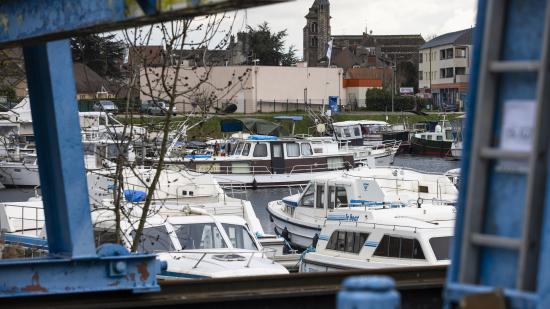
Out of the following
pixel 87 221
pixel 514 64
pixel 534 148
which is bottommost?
pixel 87 221

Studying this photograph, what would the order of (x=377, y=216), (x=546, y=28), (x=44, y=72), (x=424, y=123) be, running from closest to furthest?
(x=546, y=28) < (x=44, y=72) < (x=377, y=216) < (x=424, y=123)

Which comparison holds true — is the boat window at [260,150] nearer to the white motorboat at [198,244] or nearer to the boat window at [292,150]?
the boat window at [292,150]

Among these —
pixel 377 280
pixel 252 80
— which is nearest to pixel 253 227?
pixel 377 280

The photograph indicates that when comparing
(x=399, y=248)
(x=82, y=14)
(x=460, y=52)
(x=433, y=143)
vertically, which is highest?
(x=82, y=14)

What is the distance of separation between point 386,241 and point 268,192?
124 ft

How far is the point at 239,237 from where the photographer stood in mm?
20188

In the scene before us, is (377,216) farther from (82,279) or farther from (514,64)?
(514,64)

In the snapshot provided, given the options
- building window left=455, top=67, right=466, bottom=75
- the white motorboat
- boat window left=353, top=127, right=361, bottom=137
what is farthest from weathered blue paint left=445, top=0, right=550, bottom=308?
building window left=455, top=67, right=466, bottom=75

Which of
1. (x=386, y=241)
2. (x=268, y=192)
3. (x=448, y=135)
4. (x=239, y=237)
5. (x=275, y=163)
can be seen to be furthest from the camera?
(x=448, y=135)

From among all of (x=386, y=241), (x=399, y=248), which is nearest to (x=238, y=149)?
(x=386, y=241)

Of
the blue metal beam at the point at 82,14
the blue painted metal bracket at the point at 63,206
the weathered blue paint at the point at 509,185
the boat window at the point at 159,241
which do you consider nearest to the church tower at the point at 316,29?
the boat window at the point at 159,241

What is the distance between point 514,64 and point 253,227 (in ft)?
68.2

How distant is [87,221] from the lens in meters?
8.09

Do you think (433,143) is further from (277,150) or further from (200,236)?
(200,236)
